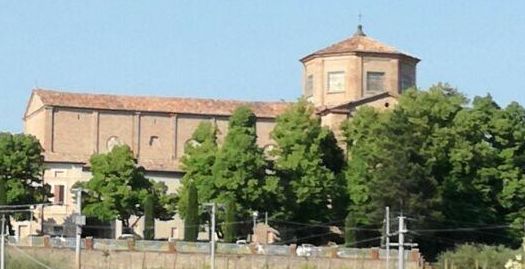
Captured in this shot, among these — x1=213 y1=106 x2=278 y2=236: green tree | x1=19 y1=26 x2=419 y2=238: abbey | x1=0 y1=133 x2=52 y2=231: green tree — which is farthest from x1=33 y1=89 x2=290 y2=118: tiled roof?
x1=213 y1=106 x2=278 y2=236: green tree

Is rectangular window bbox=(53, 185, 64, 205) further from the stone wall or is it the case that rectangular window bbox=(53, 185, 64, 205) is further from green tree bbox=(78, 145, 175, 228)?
the stone wall

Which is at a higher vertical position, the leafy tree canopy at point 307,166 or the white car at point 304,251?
the leafy tree canopy at point 307,166

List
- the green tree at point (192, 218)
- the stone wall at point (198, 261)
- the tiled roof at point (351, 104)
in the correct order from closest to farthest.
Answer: the stone wall at point (198, 261), the green tree at point (192, 218), the tiled roof at point (351, 104)

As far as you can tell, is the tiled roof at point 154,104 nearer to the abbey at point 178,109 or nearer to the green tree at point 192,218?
the abbey at point 178,109

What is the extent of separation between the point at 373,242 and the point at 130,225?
11160 mm

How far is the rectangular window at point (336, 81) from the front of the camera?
7088cm

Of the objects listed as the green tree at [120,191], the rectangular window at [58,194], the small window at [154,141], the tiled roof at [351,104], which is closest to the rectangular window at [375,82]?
the tiled roof at [351,104]

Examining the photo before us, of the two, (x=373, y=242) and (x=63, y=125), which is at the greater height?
(x=63, y=125)

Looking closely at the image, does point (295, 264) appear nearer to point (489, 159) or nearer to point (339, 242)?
point (339, 242)

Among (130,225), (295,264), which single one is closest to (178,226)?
(130,225)

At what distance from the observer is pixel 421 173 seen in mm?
54656

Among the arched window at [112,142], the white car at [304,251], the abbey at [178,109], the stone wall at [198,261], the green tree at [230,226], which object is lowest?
the stone wall at [198,261]

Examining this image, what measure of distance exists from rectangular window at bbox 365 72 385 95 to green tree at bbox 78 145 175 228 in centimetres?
1383

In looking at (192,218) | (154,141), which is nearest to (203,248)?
(192,218)
